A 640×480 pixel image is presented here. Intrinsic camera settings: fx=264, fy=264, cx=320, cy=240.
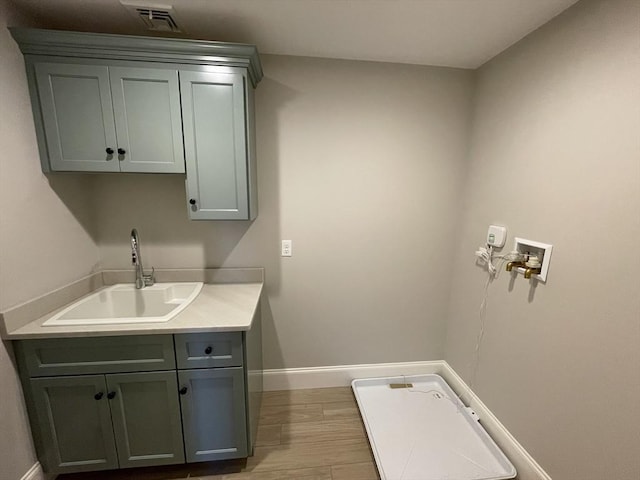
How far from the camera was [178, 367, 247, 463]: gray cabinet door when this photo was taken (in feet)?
4.42

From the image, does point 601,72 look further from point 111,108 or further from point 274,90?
point 111,108

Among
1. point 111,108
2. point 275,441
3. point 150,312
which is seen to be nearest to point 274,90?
point 111,108

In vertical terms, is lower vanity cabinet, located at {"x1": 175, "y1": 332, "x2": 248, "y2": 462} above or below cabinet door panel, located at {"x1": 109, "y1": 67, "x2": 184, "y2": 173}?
below

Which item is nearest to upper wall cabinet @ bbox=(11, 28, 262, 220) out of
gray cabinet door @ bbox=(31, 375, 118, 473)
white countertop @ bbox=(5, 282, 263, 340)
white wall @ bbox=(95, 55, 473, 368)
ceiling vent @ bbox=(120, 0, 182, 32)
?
ceiling vent @ bbox=(120, 0, 182, 32)

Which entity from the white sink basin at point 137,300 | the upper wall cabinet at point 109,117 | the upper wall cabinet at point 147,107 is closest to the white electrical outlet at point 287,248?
the upper wall cabinet at point 147,107

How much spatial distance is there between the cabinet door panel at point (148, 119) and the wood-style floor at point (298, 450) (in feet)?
5.48

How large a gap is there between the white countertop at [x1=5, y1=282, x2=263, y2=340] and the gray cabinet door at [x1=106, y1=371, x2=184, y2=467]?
0.84ft

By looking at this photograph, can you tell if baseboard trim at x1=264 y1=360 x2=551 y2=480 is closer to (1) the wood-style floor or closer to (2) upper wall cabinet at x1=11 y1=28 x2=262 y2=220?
(1) the wood-style floor

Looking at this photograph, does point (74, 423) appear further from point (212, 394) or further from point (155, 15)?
point (155, 15)

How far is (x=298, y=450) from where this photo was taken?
1589mm

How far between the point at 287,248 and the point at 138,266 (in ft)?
3.08

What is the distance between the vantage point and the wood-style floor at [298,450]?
1.44 meters

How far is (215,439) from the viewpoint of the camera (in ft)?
4.63

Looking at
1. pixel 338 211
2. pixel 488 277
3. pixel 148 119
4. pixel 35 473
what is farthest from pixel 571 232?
pixel 35 473
